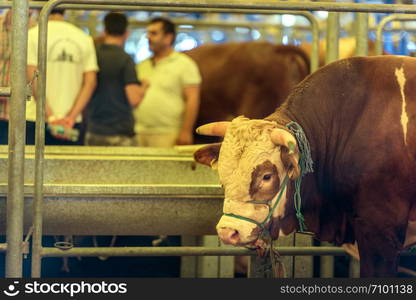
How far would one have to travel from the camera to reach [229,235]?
12.2 ft

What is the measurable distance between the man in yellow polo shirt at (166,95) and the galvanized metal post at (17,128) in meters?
3.36

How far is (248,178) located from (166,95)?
3.80 m

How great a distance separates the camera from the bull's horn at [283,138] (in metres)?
3.71

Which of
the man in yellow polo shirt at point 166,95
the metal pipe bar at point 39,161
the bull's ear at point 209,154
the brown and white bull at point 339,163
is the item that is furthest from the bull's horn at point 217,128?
the man in yellow polo shirt at point 166,95

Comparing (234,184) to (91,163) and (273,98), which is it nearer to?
(91,163)

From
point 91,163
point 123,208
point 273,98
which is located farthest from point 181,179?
point 273,98

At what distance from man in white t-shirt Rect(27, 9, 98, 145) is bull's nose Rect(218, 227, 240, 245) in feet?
9.82

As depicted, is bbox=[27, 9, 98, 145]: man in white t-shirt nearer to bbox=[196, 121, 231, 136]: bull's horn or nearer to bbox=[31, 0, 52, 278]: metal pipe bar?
bbox=[31, 0, 52, 278]: metal pipe bar

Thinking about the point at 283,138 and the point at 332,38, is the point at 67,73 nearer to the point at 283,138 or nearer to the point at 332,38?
the point at 332,38

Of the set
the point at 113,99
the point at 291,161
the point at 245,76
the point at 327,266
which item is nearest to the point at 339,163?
the point at 291,161

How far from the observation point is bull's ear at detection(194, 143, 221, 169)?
13.9 ft

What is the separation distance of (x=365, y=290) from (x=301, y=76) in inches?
165

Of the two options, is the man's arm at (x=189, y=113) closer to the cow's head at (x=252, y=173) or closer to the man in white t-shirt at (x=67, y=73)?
the man in white t-shirt at (x=67, y=73)

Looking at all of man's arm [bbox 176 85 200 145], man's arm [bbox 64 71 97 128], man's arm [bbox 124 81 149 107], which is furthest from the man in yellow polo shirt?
man's arm [bbox 64 71 97 128]
